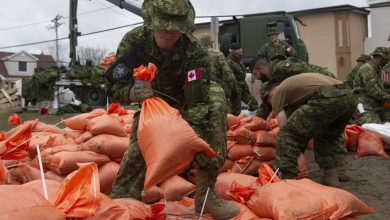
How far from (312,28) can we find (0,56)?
35145 millimetres

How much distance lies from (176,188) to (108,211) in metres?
1.34

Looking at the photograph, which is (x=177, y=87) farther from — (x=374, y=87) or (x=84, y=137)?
(x=374, y=87)

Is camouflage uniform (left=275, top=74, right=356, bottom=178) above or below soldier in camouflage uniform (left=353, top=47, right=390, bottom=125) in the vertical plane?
below

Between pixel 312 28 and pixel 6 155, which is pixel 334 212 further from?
pixel 312 28

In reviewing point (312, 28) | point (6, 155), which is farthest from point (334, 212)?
point (312, 28)

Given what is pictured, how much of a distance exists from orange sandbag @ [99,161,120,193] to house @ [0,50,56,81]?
42755 mm

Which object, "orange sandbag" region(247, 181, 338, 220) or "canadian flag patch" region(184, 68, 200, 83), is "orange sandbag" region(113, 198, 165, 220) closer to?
"orange sandbag" region(247, 181, 338, 220)

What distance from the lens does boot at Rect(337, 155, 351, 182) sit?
381cm

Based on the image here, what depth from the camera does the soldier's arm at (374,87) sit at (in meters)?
5.93

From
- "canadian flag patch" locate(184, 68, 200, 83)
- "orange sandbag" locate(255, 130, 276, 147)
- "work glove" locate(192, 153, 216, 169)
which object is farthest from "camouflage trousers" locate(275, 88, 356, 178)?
"canadian flag patch" locate(184, 68, 200, 83)

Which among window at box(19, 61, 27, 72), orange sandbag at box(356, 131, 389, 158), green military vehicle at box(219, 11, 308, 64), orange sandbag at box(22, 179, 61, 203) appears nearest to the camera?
orange sandbag at box(22, 179, 61, 203)

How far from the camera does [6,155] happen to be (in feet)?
10.0

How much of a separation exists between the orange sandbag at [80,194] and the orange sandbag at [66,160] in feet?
4.28

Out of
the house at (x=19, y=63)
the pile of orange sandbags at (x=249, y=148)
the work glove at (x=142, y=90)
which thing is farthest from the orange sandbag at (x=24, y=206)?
the house at (x=19, y=63)
